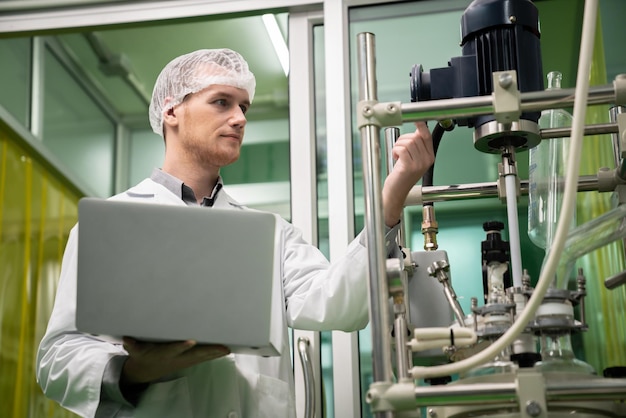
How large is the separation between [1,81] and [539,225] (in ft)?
6.01

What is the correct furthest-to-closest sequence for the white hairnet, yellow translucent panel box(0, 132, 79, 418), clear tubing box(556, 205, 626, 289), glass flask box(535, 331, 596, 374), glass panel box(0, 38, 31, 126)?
glass panel box(0, 38, 31, 126) → yellow translucent panel box(0, 132, 79, 418) → the white hairnet → clear tubing box(556, 205, 626, 289) → glass flask box(535, 331, 596, 374)

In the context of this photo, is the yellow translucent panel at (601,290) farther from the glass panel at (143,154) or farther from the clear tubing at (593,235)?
the glass panel at (143,154)

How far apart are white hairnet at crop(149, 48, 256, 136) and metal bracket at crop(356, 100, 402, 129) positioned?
2.52ft

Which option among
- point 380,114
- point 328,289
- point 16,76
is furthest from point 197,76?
point 16,76

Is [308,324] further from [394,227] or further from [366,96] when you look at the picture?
[366,96]

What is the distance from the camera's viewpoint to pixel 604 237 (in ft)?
4.25

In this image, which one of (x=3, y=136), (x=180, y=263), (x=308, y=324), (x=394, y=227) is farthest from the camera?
(x=3, y=136)

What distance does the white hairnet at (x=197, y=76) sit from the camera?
1953mm

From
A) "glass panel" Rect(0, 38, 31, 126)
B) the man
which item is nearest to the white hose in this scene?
the man

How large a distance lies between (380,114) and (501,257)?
0.31 m

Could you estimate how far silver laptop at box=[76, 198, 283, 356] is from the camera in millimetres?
1215

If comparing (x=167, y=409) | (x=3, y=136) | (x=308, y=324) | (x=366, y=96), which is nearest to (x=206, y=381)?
(x=167, y=409)

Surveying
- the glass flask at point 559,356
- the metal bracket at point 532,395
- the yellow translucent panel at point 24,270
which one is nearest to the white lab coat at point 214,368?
the glass flask at point 559,356

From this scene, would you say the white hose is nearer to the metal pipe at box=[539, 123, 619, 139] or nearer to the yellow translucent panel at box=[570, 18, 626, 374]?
the metal pipe at box=[539, 123, 619, 139]
